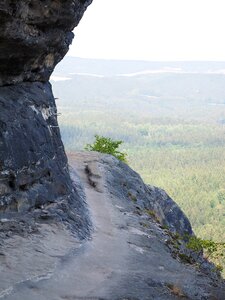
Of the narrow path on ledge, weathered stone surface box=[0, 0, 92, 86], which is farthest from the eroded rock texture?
the narrow path on ledge

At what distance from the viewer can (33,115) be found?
25.9 meters

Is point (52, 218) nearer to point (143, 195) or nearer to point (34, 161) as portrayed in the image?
point (34, 161)

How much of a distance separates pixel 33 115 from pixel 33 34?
4086 mm

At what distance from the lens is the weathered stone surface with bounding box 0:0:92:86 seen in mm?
22406

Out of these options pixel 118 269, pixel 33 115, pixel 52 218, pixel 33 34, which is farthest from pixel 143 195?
pixel 33 34

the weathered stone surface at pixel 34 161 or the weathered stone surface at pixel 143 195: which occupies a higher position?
the weathered stone surface at pixel 34 161

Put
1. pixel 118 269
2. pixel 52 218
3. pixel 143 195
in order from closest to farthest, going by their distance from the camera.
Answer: pixel 118 269
pixel 52 218
pixel 143 195

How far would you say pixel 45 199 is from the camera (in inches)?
990

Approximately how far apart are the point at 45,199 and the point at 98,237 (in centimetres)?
326

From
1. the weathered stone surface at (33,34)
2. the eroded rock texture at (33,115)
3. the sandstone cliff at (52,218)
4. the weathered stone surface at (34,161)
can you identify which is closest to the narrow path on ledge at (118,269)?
the sandstone cliff at (52,218)

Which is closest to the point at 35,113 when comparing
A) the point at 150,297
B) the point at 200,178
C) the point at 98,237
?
the point at 98,237

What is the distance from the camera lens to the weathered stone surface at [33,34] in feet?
73.5

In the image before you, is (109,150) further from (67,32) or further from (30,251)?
(30,251)

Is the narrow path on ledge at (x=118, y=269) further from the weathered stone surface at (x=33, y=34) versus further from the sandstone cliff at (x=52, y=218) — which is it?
the weathered stone surface at (x=33, y=34)
